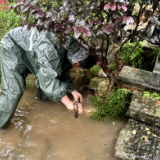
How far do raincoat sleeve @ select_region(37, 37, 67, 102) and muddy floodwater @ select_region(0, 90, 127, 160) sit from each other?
2.86 ft

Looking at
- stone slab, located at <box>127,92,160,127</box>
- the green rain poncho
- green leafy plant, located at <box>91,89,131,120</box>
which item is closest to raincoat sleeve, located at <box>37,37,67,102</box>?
the green rain poncho

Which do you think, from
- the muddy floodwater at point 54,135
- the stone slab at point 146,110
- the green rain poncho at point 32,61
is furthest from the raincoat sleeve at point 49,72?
the stone slab at point 146,110

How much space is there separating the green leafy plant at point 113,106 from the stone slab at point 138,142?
307 millimetres

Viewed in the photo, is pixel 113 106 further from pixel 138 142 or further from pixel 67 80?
pixel 67 80

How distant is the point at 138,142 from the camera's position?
8.32ft

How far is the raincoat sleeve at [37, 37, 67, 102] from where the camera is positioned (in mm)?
2164

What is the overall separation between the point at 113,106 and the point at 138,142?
0.77m

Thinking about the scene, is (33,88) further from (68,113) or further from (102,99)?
(102,99)

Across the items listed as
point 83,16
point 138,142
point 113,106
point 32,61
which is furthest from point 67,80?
point 83,16

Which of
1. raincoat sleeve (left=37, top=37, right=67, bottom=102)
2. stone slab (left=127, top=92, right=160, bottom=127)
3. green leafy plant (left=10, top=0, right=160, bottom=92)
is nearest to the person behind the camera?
green leafy plant (left=10, top=0, right=160, bottom=92)

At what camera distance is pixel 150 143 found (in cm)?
253

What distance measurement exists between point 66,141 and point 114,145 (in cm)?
77

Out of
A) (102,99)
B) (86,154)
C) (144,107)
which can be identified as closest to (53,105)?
(102,99)

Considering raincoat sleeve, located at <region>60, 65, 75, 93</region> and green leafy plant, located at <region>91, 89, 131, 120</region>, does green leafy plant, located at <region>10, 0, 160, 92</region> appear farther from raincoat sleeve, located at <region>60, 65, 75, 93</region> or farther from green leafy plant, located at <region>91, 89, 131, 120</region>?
green leafy plant, located at <region>91, 89, 131, 120</region>
